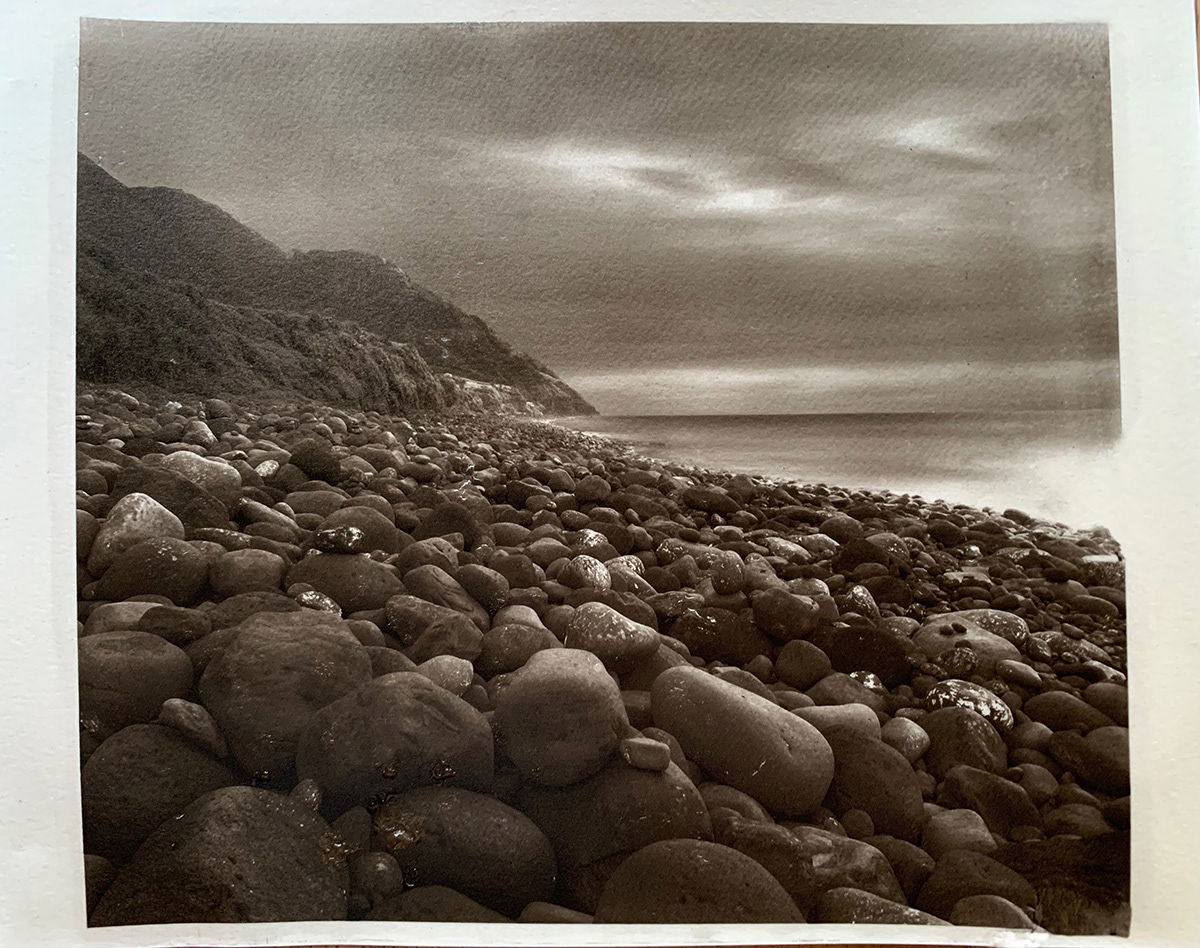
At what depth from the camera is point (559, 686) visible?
1.37m

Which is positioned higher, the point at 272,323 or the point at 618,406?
the point at 272,323

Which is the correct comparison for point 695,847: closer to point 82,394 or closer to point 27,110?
point 82,394

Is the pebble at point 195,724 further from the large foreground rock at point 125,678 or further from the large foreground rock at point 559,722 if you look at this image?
the large foreground rock at point 559,722

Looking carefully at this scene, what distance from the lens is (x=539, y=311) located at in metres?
1.47

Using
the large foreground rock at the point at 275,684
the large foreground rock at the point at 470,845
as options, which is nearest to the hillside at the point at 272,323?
the large foreground rock at the point at 275,684

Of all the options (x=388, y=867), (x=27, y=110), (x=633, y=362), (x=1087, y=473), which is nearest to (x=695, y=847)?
(x=388, y=867)

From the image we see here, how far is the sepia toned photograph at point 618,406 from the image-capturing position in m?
1.39

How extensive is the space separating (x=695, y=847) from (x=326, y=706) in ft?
1.98

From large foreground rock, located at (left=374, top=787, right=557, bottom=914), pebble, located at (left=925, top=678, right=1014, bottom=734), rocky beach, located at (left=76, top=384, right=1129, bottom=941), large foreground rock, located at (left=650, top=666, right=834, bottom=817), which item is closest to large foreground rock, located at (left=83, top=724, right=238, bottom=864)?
rocky beach, located at (left=76, top=384, right=1129, bottom=941)

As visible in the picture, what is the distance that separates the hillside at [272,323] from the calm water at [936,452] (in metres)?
0.23

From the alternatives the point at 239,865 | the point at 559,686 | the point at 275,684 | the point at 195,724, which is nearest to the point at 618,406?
the point at 559,686

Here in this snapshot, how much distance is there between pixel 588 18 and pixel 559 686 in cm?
111

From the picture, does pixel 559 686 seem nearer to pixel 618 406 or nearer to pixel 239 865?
pixel 618 406

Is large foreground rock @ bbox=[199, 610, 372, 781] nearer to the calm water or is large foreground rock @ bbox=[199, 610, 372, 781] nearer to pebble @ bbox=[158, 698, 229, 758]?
pebble @ bbox=[158, 698, 229, 758]
